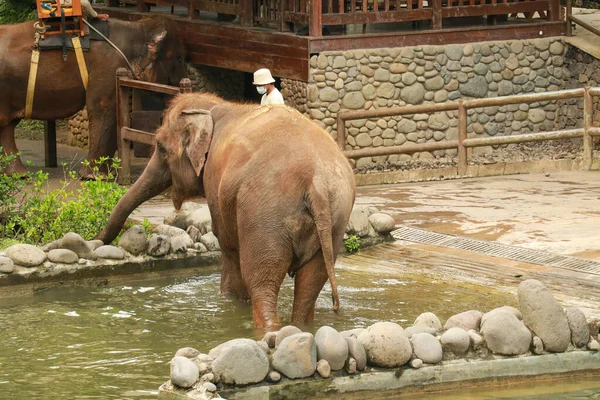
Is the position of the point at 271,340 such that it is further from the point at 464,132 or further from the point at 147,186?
the point at 464,132

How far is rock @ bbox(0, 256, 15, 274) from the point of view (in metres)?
10.4

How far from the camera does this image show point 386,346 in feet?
25.1

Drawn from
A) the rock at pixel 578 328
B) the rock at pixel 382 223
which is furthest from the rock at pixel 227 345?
the rock at pixel 382 223

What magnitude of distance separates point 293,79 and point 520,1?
3.90m

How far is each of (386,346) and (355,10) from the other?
34.6 feet

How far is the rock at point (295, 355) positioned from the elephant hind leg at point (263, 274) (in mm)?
1076

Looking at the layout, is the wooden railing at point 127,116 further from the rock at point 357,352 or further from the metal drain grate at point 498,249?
the rock at point 357,352

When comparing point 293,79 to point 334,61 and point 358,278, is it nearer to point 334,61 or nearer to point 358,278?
point 334,61

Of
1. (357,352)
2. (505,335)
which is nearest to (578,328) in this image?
(505,335)

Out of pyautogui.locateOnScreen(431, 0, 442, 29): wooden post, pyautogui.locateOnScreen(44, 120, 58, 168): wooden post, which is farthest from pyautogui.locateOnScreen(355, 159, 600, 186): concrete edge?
pyautogui.locateOnScreen(44, 120, 58, 168): wooden post

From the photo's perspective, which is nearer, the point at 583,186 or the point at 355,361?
the point at 355,361

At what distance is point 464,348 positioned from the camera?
7.91 metres

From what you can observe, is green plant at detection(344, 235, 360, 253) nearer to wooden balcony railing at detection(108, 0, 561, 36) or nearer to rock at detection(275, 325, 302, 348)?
rock at detection(275, 325, 302, 348)

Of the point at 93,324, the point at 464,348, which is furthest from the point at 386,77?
the point at 464,348
